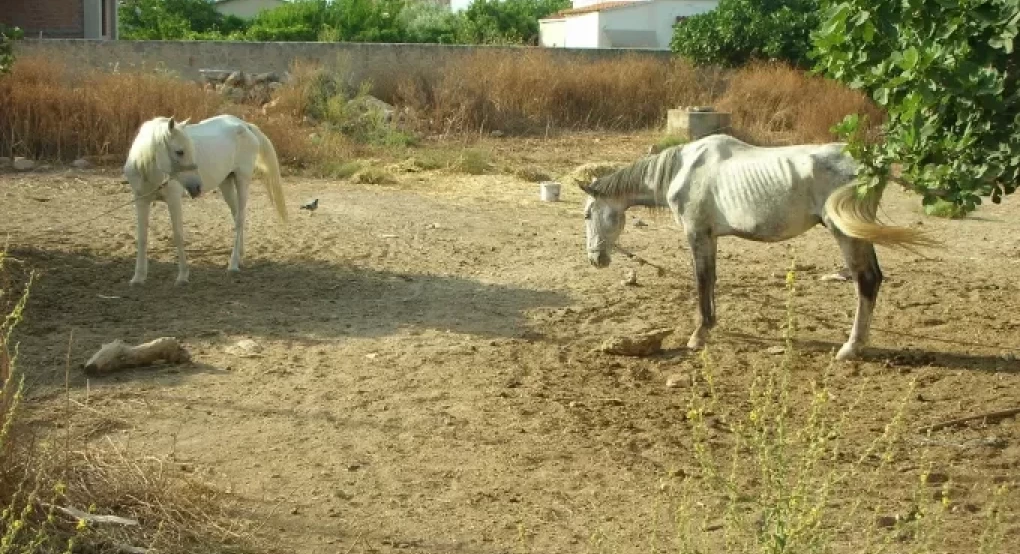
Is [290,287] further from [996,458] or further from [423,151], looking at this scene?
[423,151]

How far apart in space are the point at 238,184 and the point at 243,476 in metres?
5.15

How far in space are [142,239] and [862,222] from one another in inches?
219

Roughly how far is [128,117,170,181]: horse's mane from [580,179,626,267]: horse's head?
10.8ft

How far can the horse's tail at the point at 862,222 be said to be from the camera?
7.25m

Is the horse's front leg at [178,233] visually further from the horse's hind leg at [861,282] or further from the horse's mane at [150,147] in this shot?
the horse's hind leg at [861,282]

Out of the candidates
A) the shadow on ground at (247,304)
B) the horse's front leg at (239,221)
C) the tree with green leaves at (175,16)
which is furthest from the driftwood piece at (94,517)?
the tree with green leaves at (175,16)

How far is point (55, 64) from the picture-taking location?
17.4 metres

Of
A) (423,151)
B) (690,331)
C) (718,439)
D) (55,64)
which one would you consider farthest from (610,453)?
(55,64)

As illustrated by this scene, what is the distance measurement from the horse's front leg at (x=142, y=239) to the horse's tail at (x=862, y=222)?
5246mm

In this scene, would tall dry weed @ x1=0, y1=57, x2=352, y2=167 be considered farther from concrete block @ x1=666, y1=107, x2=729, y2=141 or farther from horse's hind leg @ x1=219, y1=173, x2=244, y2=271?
concrete block @ x1=666, y1=107, x2=729, y2=141

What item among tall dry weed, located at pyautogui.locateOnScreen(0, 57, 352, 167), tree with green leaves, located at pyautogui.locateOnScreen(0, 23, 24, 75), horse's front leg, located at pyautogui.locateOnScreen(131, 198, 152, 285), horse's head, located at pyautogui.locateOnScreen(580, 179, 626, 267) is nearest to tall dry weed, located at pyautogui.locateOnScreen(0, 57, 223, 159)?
tall dry weed, located at pyautogui.locateOnScreen(0, 57, 352, 167)

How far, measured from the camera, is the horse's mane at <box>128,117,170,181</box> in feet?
30.6

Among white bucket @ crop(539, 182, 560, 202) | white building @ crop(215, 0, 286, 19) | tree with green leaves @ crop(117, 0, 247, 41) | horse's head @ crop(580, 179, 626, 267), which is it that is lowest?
white bucket @ crop(539, 182, 560, 202)

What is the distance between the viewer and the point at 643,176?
27.8 feet
